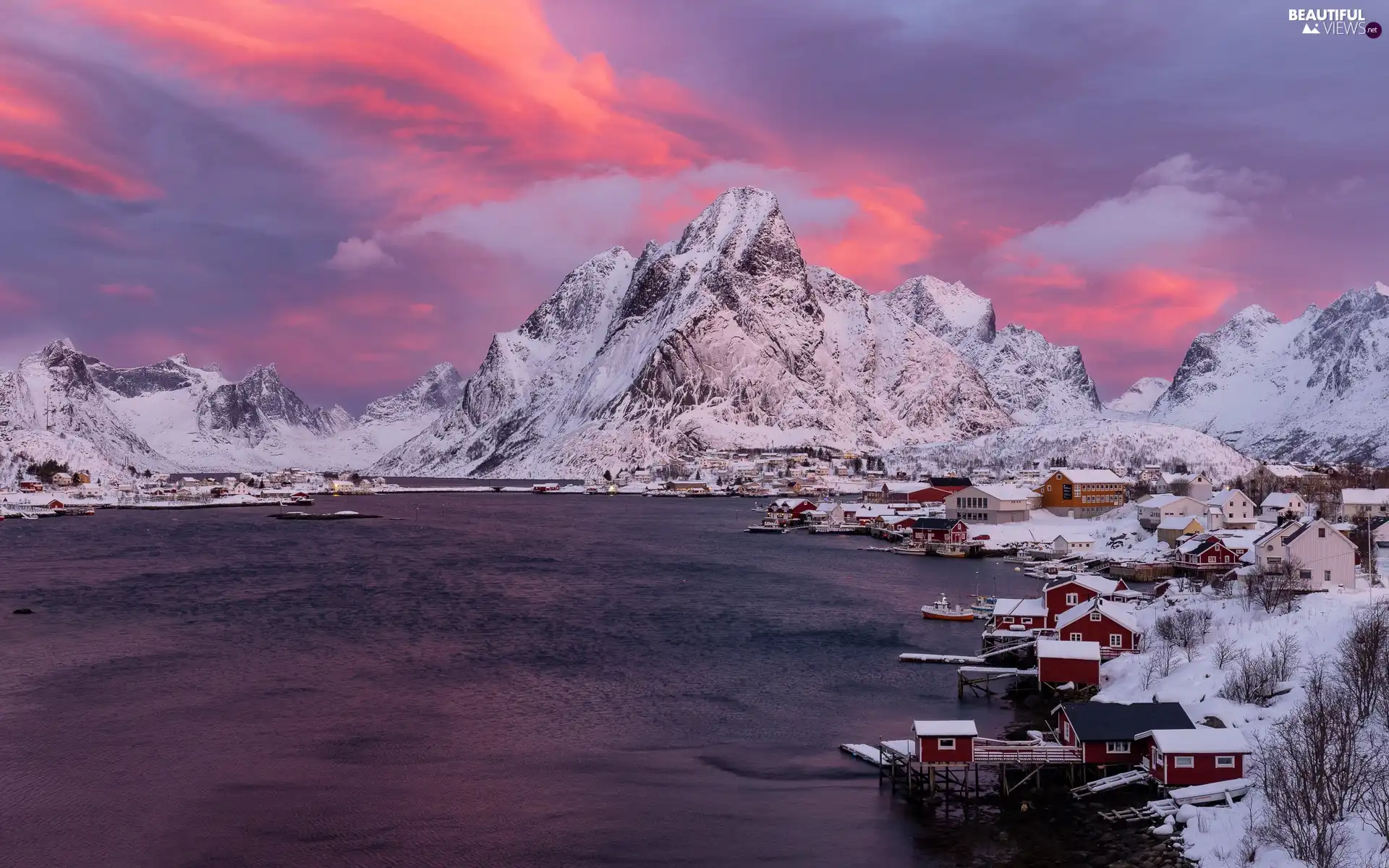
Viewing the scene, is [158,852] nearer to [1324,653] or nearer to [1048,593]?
[1324,653]

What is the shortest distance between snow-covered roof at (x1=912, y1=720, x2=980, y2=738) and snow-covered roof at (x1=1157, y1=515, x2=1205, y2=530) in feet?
201

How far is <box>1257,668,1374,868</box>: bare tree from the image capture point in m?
23.4

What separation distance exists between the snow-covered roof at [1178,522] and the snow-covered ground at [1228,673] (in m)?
33.8

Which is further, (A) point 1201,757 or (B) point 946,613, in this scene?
(B) point 946,613

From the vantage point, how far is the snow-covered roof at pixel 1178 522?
278 ft

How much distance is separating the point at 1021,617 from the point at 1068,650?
10.3m

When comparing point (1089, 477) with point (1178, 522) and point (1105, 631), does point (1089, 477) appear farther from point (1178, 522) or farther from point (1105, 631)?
point (1105, 631)

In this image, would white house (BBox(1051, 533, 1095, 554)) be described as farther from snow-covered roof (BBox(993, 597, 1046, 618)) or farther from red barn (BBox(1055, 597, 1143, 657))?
red barn (BBox(1055, 597, 1143, 657))

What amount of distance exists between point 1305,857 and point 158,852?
2762 centimetres

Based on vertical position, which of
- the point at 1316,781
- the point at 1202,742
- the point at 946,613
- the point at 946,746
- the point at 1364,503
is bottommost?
the point at 946,746

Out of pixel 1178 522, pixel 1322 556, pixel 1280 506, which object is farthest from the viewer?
pixel 1280 506

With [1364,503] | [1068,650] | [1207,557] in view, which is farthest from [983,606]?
[1364,503]

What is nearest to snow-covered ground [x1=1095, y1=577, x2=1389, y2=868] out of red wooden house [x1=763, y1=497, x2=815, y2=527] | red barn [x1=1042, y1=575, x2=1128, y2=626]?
red barn [x1=1042, y1=575, x2=1128, y2=626]

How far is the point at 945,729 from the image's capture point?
31641 mm
